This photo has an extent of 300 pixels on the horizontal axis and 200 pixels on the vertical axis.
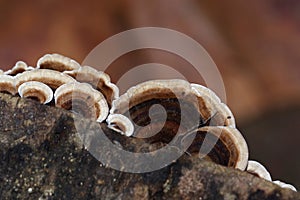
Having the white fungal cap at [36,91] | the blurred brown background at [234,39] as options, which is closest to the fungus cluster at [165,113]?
the white fungal cap at [36,91]

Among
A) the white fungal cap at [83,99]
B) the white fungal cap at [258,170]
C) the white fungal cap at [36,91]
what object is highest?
the white fungal cap at [36,91]

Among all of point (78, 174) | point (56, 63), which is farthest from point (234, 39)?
point (78, 174)

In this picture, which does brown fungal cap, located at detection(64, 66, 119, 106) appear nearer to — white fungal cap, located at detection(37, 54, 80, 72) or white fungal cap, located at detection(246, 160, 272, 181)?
white fungal cap, located at detection(37, 54, 80, 72)

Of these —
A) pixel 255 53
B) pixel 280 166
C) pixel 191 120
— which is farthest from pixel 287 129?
pixel 191 120

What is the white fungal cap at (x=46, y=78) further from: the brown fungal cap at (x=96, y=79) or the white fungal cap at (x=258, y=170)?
the white fungal cap at (x=258, y=170)

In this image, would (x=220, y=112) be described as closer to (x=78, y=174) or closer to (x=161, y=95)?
(x=161, y=95)

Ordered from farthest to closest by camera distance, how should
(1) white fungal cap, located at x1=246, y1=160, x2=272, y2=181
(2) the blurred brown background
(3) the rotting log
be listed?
(2) the blurred brown background, (1) white fungal cap, located at x1=246, y1=160, x2=272, y2=181, (3) the rotting log

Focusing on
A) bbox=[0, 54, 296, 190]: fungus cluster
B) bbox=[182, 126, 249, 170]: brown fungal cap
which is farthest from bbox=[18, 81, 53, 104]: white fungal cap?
bbox=[182, 126, 249, 170]: brown fungal cap
